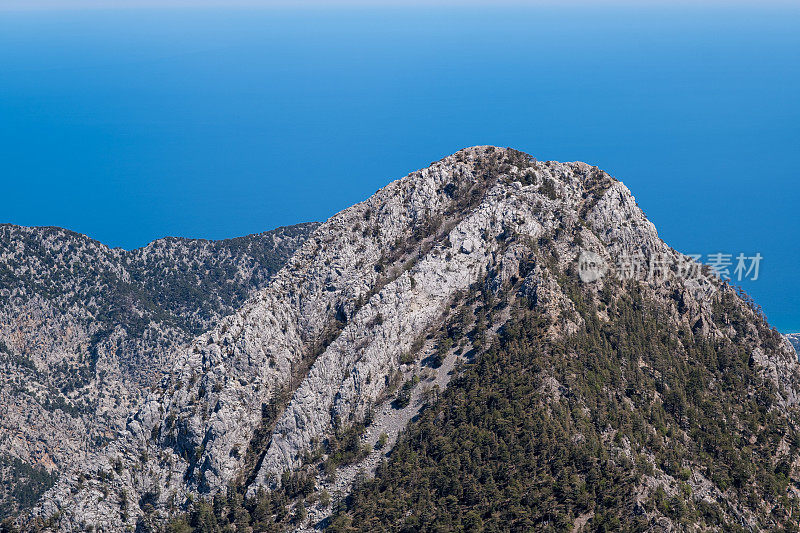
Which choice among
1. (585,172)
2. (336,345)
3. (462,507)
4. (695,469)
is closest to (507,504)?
(462,507)

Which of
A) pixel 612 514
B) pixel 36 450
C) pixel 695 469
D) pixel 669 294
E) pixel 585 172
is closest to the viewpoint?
pixel 612 514

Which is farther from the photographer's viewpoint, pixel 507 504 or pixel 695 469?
pixel 695 469

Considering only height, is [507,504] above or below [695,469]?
below

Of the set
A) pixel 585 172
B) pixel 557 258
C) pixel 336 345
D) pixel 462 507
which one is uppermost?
pixel 585 172

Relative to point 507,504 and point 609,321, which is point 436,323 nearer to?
point 609,321

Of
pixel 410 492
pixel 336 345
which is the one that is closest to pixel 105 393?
pixel 336 345

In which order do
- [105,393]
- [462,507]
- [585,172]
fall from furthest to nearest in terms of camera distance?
[105,393] → [585,172] → [462,507]

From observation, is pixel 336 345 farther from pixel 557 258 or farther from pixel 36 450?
pixel 36 450
